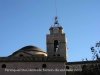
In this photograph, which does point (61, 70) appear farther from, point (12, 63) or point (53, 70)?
point (12, 63)

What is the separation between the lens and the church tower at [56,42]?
45.9m

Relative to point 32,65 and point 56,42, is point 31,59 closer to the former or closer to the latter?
point 32,65

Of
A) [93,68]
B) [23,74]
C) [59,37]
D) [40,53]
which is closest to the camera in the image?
[23,74]

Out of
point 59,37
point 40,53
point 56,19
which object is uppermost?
point 56,19

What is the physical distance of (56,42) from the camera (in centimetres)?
4741

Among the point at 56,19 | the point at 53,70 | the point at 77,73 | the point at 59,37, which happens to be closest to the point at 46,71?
the point at 53,70

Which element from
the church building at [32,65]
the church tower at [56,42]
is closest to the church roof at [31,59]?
the church building at [32,65]

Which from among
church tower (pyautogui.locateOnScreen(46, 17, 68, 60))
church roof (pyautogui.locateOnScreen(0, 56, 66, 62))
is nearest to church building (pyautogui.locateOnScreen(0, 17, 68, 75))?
church roof (pyautogui.locateOnScreen(0, 56, 66, 62))

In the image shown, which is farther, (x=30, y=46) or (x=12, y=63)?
(x=30, y=46)

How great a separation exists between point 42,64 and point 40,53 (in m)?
4.96

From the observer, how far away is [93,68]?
128ft

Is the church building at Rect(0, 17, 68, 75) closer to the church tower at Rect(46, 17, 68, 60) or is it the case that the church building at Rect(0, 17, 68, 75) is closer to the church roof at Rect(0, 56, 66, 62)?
the church roof at Rect(0, 56, 66, 62)

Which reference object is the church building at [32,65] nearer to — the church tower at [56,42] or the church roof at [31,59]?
the church roof at [31,59]

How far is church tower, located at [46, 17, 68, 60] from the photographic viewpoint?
45938mm
